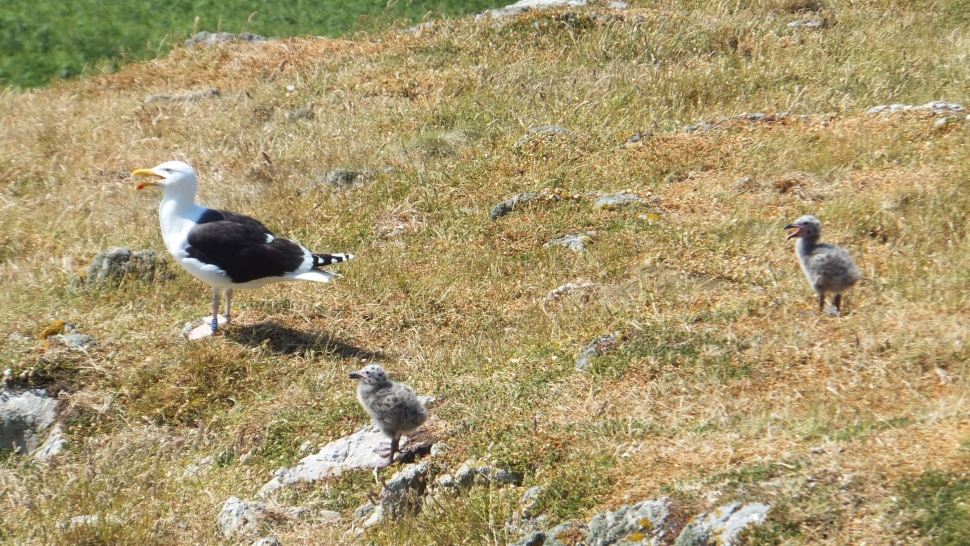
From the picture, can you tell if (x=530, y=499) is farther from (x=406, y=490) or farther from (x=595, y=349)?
(x=595, y=349)

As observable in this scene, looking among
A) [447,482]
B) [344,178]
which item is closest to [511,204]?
[344,178]

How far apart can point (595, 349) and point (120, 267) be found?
224 inches

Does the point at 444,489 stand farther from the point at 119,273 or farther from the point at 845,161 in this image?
the point at 845,161

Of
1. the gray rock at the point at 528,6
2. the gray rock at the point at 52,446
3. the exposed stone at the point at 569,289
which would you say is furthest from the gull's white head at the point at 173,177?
the gray rock at the point at 528,6

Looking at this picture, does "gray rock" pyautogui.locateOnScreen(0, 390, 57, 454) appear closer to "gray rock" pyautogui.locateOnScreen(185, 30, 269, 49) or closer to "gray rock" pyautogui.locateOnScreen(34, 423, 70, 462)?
"gray rock" pyautogui.locateOnScreen(34, 423, 70, 462)

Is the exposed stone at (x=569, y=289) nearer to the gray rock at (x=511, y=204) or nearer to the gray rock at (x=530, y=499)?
the gray rock at (x=511, y=204)

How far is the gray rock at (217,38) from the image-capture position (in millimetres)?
19734

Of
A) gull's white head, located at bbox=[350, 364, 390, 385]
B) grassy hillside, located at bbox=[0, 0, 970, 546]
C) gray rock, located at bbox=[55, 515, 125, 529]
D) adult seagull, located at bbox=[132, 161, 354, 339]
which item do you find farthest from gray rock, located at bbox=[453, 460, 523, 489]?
adult seagull, located at bbox=[132, 161, 354, 339]

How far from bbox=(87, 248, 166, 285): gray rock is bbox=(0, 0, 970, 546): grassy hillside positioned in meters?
0.24

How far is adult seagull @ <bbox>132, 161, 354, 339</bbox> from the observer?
30.5ft

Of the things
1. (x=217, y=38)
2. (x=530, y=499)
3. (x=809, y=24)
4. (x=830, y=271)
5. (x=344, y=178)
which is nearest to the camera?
(x=530, y=499)

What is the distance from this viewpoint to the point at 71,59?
20047mm

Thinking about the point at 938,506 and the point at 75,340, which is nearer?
the point at 938,506

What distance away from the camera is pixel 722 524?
5172 millimetres
